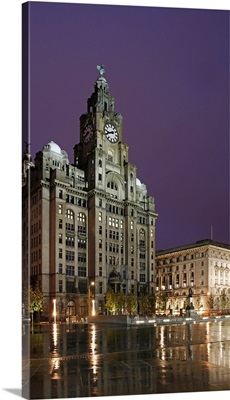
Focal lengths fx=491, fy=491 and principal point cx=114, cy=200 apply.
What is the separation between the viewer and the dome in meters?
57.4

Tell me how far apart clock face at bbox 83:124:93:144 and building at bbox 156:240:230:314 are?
21515 mm

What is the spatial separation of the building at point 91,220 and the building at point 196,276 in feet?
21.2

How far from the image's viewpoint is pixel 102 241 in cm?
5906

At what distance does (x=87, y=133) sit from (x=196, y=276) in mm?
25281

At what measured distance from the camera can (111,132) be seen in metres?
63.6

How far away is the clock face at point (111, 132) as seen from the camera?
63081mm

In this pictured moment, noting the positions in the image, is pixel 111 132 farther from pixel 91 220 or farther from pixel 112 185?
pixel 91 220

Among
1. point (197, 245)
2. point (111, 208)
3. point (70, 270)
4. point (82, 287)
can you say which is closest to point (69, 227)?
point (70, 270)

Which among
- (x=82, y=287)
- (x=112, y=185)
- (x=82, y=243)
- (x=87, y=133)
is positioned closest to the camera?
(x=82, y=287)

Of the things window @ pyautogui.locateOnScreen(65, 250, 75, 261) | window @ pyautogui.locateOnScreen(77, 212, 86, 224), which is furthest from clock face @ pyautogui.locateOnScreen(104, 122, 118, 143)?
window @ pyautogui.locateOnScreen(65, 250, 75, 261)

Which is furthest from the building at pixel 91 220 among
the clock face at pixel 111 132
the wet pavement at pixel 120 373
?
the wet pavement at pixel 120 373

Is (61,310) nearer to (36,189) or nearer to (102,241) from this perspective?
(102,241)

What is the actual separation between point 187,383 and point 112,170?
54417 millimetres

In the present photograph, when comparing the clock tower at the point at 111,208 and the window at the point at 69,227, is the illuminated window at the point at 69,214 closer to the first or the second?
the window at the point at 69,227
